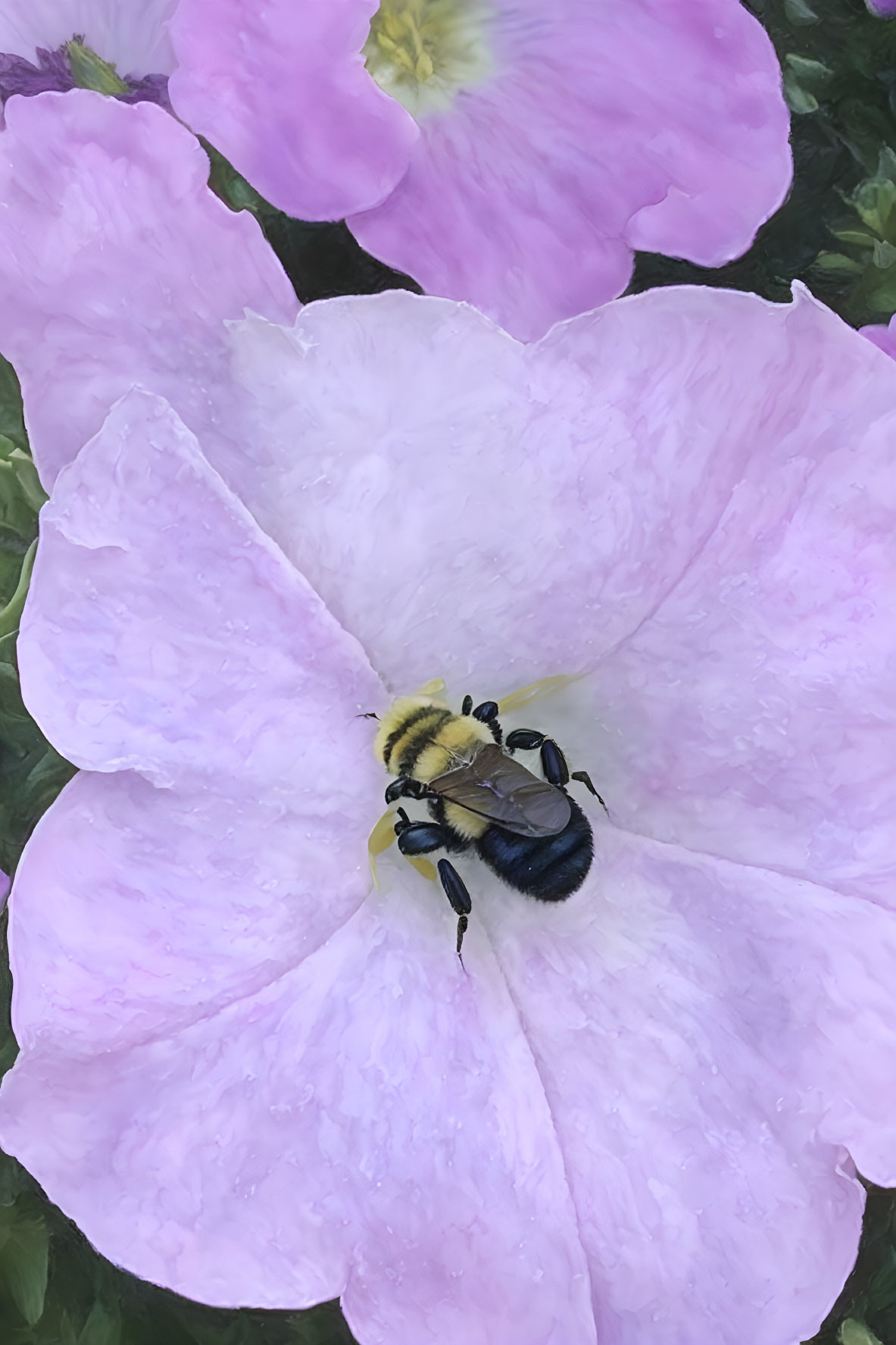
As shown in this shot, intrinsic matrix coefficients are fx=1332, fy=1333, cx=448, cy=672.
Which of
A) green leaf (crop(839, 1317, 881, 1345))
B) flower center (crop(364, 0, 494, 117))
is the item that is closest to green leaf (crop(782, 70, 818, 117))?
flower center (crop(364, 0, 494, 117))

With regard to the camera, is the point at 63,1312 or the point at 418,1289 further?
the point at 63,1312

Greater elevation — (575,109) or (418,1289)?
(575,109)

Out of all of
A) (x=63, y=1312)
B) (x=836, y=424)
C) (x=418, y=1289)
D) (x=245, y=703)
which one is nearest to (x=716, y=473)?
(x=836, y=424)

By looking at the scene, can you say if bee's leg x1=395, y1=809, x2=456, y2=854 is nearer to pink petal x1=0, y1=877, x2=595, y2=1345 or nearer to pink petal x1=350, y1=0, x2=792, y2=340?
pink petal x1=0, y1=877, x2=595, y2=1345

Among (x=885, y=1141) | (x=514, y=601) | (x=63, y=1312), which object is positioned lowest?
(x=63, y=1312)

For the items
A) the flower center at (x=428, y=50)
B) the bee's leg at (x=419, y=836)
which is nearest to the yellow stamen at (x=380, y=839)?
the bee's leg at (x=419, y=836)

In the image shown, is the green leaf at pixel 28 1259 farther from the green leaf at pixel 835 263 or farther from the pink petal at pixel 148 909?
the green leaf at pixel 835 263

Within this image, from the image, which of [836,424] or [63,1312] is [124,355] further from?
[63,1312]
